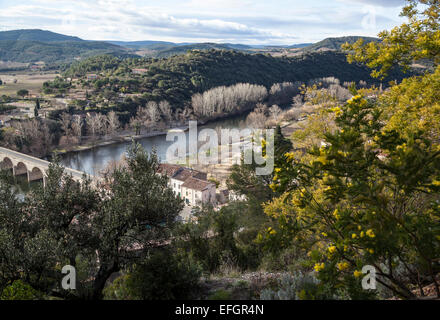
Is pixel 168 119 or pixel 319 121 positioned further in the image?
pixel 168 119

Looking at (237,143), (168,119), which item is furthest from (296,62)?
(237,143)

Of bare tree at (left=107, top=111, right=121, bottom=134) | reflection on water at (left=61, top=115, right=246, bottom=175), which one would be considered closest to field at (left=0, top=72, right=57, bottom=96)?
bare tree at (left=107, top=111, right=121, bottom=134)

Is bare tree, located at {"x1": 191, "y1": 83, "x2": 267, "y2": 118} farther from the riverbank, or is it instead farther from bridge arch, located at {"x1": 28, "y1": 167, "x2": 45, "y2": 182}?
bridge arch, located at {"x1": 28, "y1": 167, "x2": 45, "y2": 182}

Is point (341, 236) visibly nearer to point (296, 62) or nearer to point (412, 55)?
point (412, 55)

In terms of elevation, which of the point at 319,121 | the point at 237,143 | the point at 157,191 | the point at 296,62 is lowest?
the point at 237,143

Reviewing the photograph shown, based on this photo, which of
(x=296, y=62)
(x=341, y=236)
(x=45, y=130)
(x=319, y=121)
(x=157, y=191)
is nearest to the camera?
(x=341, y=236)

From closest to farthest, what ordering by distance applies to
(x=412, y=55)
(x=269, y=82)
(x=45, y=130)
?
(x=412, y=55) < (x=45, y=130) < (x=269, y=82)

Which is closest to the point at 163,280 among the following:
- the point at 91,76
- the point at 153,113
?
the point at 153,113
